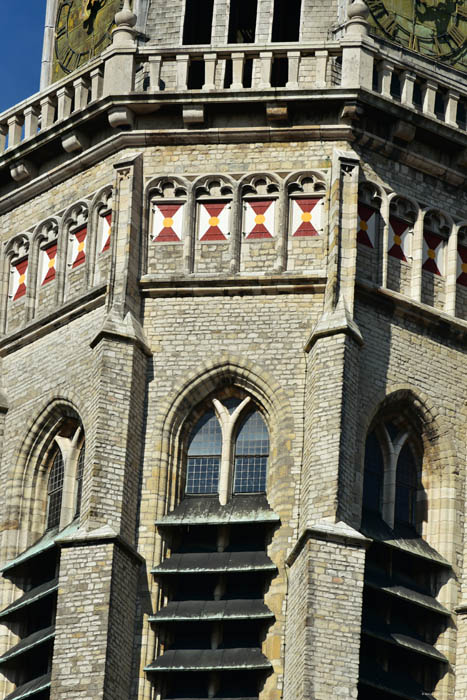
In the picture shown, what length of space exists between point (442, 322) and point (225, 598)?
6.71 m

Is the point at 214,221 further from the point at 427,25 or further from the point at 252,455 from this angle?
the point at 427,25

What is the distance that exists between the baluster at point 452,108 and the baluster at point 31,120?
7.76 m

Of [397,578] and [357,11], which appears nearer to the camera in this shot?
[397,578]

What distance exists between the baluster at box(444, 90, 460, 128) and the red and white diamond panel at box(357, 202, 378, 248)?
246cm

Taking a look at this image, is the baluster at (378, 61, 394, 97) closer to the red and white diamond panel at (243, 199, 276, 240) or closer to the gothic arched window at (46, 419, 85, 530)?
the red and white diamond panel at (243, 199, 276, 240)

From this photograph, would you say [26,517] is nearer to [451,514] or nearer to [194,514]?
[194,514]

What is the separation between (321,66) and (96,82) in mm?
4211

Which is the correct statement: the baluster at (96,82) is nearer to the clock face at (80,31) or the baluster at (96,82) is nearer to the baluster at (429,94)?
the clock face at (80,31)

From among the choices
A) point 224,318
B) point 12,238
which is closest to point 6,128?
point 12,238

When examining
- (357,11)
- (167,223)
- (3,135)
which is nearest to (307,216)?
(167,223)

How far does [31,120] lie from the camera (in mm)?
53094

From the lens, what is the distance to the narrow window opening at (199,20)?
173ft

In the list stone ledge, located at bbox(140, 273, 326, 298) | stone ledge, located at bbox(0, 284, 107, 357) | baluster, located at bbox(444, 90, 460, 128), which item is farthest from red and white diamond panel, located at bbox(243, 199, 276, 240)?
baluster, located at bbox(444, 90, 460, 128)

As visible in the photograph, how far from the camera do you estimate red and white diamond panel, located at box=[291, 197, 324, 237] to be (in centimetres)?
4988
